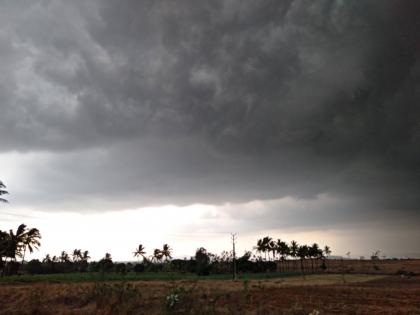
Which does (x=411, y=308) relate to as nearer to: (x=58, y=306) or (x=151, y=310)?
(x=151, y=310)

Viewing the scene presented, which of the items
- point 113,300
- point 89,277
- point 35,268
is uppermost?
point 35,268

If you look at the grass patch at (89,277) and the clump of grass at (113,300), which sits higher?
the clump of grass at (113,300)

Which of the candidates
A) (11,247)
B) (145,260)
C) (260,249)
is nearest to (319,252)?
(260,249)

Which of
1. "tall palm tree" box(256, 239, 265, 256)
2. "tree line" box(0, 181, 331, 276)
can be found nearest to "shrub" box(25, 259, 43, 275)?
"tree line" box(0, 181, 331, 276)

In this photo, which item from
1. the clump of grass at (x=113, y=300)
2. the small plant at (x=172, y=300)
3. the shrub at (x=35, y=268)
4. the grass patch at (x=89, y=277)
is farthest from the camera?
the shrub at (x=35, y=268)

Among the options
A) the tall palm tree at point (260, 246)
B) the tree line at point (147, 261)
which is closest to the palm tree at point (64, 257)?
the tree line at point (147, 261)

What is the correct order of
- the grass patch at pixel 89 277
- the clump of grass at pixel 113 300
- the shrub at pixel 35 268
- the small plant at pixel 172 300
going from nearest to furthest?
the small plant at pixel 172 300
the clump of grass at pixel 113 300
the grass patch at pixel 89 277
the shrub at pixel 35 268

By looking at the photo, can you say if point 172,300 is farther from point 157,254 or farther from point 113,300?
point 157,254

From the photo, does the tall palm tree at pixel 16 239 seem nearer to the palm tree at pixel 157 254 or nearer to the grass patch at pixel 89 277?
the grass patch at pixel 89 277

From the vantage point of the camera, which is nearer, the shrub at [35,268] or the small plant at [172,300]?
the small plant at [172,300]

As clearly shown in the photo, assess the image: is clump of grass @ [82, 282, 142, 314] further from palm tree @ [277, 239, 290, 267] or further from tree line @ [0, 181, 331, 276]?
palm tree @ [277, 239, 290, 267]

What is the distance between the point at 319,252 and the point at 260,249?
22.2 metres

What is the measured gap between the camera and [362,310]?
82.7 feet

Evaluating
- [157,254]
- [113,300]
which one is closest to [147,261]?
[157,254]
